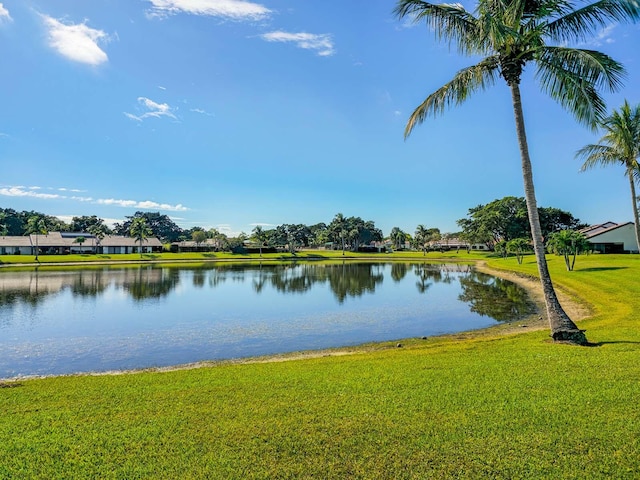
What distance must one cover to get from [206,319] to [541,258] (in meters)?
16.3

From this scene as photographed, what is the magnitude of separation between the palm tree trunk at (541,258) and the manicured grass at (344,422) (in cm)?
174

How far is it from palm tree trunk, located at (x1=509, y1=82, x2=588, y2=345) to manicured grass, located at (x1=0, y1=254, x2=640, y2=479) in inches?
68.4

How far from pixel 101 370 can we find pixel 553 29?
17.9 m

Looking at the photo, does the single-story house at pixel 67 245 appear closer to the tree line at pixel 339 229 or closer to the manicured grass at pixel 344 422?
the tree line at pixel 339 229

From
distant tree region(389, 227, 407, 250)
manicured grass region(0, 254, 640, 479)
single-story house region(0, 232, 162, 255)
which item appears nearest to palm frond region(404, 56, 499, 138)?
manicured grass region(0, 254, 640, 479)

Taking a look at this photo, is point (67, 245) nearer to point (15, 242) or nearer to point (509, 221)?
point (15, 242)

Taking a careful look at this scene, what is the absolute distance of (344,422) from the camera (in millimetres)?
5812

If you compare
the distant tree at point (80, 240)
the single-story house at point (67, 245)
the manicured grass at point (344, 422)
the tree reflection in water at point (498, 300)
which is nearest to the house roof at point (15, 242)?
the single-story house at point (67, 245)

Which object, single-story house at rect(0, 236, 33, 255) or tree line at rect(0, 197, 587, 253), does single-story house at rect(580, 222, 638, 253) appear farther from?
single-story house at rect(0, 236, 33, 255)

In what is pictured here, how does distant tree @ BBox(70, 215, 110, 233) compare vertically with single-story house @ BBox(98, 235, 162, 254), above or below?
above

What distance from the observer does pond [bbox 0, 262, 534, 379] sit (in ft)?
47.1

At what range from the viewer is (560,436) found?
17.0 feet

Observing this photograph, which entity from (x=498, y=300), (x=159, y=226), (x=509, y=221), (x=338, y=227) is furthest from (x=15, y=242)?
(x=509, y=221)

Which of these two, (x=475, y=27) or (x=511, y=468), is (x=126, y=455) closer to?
(x=511, y=468)
